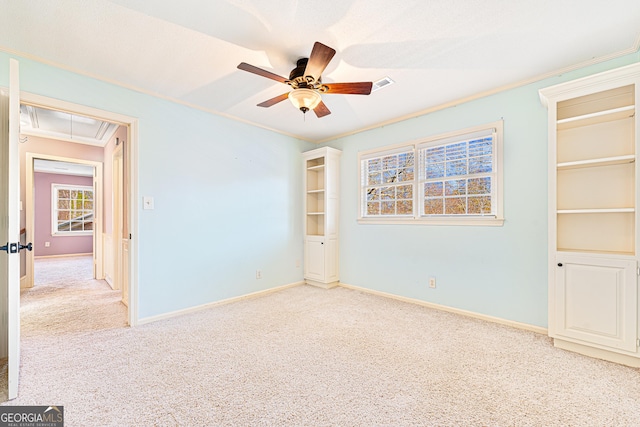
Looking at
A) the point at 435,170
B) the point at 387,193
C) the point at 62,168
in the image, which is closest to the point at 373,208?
the point at 387,193

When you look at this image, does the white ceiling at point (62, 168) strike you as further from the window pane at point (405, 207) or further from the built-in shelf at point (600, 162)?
the built-in shelf at point (600, 162)

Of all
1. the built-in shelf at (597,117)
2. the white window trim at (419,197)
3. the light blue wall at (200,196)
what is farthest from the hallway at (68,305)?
the built-in shelf at (597,117)

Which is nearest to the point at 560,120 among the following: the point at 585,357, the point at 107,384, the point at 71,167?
the point at 585,357

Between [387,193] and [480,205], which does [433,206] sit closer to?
[480,205]

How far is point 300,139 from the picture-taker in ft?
15.1

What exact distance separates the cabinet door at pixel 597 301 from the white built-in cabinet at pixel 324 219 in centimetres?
271

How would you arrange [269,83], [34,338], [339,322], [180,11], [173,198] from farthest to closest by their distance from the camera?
[173,198]
[339,322]
[269,83]
[34,338]
[180,11]

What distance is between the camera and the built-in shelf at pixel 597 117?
2104 millimetres

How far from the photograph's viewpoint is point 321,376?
194 cm

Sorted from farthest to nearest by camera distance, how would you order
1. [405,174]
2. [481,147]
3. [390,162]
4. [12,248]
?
[390,162]
[405,174]
[481,147]
[12,248]

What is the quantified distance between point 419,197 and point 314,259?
6.16ft

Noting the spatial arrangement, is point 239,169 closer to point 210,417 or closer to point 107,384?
point 107,384

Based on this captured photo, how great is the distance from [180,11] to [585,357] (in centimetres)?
387

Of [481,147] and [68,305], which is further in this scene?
[68,305]
